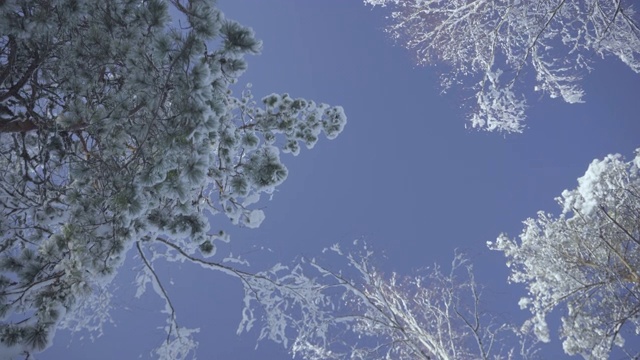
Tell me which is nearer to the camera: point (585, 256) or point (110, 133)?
point (110, 133)

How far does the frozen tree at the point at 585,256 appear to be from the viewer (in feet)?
21.3

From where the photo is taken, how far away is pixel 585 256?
7.05 meters

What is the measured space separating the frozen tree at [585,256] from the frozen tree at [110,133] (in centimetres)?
573

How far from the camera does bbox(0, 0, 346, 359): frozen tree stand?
2.56 m

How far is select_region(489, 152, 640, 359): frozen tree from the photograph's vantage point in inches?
255

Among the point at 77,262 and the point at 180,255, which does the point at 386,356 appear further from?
the point at 77,262

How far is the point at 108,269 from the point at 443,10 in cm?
582

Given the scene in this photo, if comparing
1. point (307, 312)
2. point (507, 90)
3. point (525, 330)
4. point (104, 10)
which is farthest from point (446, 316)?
point (104, 10)

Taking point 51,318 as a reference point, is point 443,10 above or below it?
above

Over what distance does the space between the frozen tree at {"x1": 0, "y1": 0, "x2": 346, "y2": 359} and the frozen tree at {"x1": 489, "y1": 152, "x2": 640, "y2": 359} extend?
18.8ft

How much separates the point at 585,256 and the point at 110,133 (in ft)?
24.6

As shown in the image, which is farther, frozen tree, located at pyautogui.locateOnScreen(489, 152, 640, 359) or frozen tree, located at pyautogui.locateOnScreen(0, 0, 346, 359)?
frozen tree, located at pyautogui.locateOnScreen(489, 152, 640, 359)

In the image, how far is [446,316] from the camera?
642cm

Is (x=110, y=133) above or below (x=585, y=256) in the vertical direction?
below
